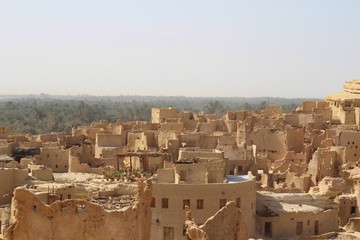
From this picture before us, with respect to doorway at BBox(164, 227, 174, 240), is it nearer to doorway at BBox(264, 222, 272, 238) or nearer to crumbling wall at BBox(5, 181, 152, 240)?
doorway at BBox(264, 222, 272, 238)

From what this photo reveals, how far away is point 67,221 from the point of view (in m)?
19.0

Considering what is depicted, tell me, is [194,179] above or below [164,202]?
above

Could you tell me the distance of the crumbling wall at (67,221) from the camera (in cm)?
1850

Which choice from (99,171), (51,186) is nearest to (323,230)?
(51,186)

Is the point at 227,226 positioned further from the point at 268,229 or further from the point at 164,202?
the point at 268,229

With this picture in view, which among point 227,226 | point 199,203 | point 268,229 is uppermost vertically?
point 227,226

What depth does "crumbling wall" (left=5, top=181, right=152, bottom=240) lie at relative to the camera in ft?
60.7

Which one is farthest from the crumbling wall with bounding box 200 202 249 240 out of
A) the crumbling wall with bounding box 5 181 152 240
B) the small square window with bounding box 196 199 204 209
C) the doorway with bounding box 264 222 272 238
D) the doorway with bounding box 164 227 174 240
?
the doorway with bounding box 264 222 272 238

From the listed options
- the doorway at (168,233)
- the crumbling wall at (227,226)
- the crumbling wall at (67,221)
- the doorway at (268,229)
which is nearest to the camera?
the crumbling wall at (67,221)

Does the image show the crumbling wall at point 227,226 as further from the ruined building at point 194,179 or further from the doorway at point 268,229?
the doorway at point 268,229

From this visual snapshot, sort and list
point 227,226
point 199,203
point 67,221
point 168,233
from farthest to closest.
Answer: point 199,203
point 168,233
point 227,226
point 67,221

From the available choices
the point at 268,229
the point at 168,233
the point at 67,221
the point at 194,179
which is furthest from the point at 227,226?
the point at 268,229

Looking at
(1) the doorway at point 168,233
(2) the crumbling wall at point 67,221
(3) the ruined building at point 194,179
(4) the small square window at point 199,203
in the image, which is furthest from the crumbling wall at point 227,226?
(1) the doorway at point 168,233

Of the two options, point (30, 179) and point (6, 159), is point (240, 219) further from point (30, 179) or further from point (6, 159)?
point (6, 159)
